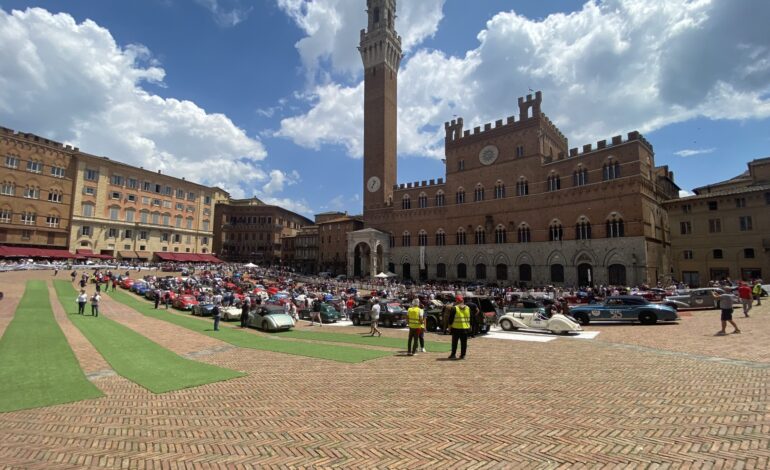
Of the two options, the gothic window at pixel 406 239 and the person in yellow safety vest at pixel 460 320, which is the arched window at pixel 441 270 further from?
the person in yellow safety vest at pixel 460 320

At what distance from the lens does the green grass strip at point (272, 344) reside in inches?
444

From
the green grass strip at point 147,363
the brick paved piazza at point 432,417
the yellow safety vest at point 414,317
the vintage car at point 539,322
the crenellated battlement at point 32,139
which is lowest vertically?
the green grass strip at point 147,363

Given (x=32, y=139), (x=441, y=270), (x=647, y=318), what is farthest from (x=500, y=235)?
(x=32, y=139)

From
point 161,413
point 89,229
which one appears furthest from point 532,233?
point 89,229

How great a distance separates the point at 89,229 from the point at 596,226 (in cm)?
6540

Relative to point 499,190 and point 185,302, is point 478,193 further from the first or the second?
point 185,302

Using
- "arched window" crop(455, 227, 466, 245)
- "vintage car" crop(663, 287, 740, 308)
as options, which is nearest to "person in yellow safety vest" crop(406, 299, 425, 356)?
"vintage car" crop(663, 287, 740, 308)

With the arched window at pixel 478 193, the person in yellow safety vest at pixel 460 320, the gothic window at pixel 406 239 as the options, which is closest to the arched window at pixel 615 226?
the arched window at pixel 478 193

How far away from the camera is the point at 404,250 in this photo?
53.1m

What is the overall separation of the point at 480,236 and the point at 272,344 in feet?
119

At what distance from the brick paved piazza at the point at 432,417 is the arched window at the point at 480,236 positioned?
3541 cm

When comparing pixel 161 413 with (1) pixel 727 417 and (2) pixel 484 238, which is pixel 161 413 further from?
(2) pixel 484 238

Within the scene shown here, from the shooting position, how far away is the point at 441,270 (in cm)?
4931

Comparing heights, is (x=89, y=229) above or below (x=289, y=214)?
below
